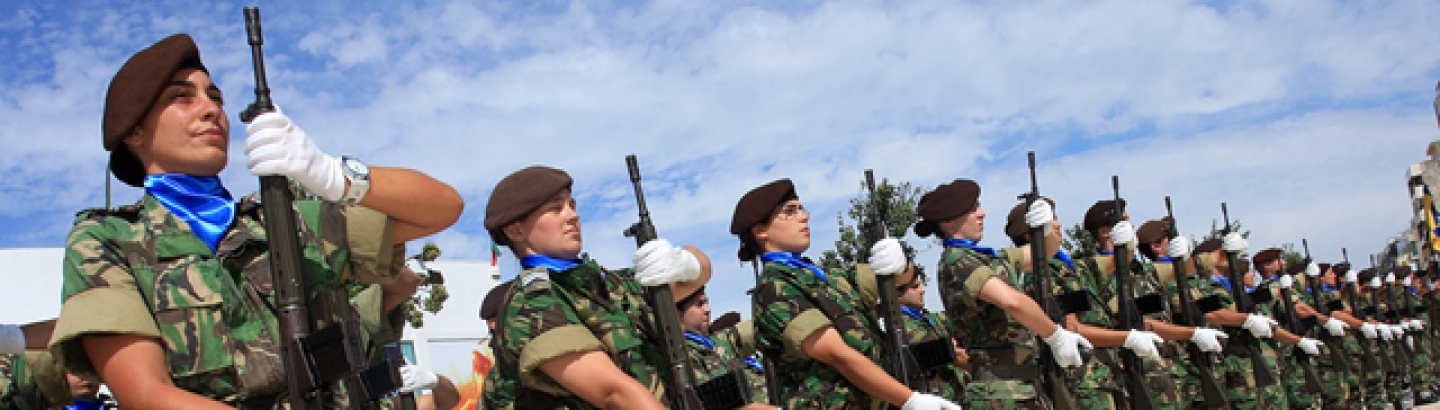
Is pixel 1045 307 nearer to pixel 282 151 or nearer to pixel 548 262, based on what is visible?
pixel 548 262

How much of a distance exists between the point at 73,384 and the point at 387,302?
334 cm

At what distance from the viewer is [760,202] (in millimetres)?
6363

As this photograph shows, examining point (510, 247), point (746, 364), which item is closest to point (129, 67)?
point (510, 247)

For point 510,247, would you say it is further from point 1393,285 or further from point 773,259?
point 1393,285

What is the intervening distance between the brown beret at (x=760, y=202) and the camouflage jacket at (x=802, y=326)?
0.30 metres

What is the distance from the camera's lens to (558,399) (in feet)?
13.9

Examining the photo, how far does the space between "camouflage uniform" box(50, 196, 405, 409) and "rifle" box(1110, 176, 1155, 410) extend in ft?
23.8

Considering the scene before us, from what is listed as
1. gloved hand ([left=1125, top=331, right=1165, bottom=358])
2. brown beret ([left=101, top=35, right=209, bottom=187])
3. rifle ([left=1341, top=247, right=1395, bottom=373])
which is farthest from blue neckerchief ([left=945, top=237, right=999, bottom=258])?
rifle ([left=1341, top=247, right=1395, bottom=373])

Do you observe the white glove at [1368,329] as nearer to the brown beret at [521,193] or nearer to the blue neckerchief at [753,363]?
the blue neckerchief at [753,363]

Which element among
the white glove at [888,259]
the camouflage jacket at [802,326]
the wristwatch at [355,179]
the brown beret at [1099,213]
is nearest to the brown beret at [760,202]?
the camouflage jacket at [802,326]

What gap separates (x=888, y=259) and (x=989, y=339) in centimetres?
141

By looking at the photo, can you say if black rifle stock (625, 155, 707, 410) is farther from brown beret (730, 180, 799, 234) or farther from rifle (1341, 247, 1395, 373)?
rifle (1341, 247, 1395, 373)

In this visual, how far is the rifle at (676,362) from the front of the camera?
13.6ft

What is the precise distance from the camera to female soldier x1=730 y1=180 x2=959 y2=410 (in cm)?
584
